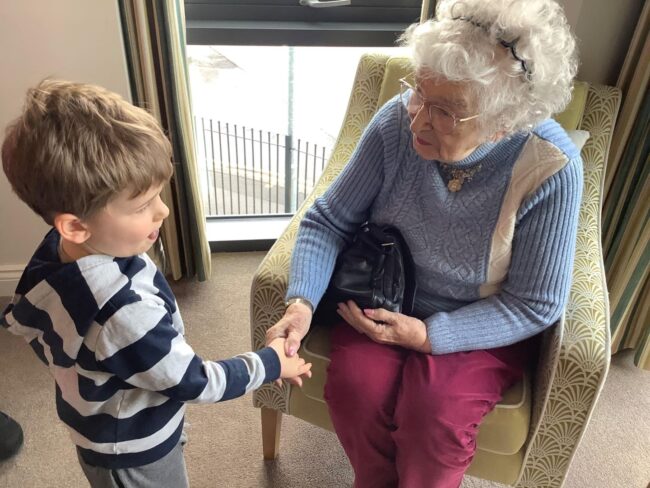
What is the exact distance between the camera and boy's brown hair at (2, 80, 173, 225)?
769 millimetres

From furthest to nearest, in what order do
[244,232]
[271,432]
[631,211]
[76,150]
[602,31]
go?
[244,232] → [631,211] → [602,31] → [271,432] → [76,150]

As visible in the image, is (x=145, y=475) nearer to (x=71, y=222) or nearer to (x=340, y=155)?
(x=71, y=222)

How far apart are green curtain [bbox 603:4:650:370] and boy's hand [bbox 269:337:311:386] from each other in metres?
1.10

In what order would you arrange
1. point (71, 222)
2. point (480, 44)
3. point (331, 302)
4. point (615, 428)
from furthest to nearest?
point (615, 428) → point (331, 302) → point (480, 44) → point (71, 222)

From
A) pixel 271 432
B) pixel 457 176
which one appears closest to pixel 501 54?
pixel 457 176

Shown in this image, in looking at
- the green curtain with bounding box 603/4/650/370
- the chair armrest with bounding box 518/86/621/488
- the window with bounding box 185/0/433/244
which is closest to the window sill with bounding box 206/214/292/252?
the window with bounding box 185/0/433/244

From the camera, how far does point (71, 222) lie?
2.63 feet

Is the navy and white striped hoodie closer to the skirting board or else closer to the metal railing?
the skirting board

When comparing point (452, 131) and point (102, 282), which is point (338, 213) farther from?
point (102, 282)

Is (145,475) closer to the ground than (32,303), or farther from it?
closer to the ground

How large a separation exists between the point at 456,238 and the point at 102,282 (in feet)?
2.31

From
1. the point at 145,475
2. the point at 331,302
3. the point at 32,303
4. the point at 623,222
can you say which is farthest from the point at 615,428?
the point at 32,303

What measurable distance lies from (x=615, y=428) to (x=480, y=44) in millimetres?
1207

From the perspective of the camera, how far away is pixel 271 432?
1494mm
